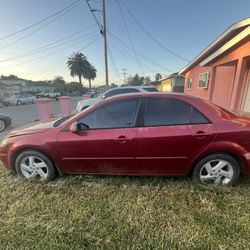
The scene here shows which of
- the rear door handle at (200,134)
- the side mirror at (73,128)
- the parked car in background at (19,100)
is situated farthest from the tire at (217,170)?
the parked car in background at (19,100)

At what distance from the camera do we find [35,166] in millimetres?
2930

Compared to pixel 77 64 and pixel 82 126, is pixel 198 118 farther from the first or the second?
pixel 77 64

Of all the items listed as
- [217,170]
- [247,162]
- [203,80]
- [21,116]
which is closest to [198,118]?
[217,170]

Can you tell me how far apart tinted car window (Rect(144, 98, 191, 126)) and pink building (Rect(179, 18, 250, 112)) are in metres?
5.34

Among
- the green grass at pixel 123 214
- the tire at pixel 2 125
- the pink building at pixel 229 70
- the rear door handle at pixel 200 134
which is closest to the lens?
the green grass at pixel 123 214

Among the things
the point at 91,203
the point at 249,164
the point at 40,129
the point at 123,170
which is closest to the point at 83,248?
the point at 91,203

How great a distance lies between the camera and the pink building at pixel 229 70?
666cm

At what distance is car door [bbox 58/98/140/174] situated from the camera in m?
2.56

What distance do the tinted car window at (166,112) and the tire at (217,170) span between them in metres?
0.71

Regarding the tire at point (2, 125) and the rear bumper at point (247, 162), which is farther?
the tire at point (2, 125)

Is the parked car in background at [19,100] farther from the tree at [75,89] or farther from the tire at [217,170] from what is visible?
the tree at [75,89]

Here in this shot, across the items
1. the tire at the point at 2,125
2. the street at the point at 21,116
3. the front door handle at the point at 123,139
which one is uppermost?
the front door handle at the point at 123,139

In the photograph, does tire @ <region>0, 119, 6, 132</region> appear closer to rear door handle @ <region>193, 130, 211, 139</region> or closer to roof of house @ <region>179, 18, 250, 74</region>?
rear door handle @ <region>193, 130, 211, 139</region>

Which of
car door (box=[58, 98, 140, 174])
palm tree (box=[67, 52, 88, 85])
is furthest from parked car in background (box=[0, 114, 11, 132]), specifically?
palm tree (box=[67, 52, 88, 85])
